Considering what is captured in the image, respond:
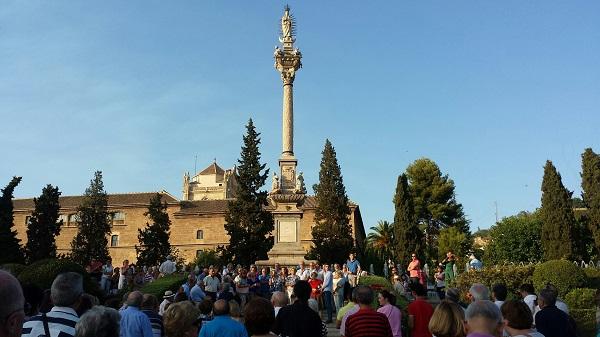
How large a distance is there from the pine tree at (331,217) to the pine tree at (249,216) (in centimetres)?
477

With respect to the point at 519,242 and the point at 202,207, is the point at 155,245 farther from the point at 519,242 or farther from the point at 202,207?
the point at 519,242

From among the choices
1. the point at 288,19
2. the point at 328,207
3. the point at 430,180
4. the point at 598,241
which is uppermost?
the point at 288,19

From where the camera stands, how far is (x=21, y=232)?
7712cm

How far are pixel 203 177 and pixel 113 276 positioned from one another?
8853 centimetres

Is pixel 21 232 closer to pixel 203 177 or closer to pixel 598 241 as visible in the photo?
pixel 203 177

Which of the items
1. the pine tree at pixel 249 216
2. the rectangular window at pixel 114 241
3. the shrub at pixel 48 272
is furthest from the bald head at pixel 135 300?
the rectangular window at pixel 114 241

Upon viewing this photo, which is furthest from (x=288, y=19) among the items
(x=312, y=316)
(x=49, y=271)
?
(x=312, y=316)

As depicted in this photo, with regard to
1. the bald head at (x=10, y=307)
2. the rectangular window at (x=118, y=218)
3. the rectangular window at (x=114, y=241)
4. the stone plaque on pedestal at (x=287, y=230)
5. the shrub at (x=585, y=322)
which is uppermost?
the rectangular window at (x=118, y=218)

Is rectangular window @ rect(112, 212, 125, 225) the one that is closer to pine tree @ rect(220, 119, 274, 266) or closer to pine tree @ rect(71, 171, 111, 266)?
pine tree @ rect(71, 171, 111, 266)

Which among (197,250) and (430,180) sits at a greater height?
(430,180)

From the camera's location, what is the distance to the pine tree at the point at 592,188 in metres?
43.2

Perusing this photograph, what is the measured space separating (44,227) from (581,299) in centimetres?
3835

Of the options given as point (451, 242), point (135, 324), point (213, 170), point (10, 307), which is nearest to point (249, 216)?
point (451, 242)

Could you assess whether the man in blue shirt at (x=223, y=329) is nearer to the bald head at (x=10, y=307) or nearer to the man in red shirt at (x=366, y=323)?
the man in red shirt at (x=366, y=323)
